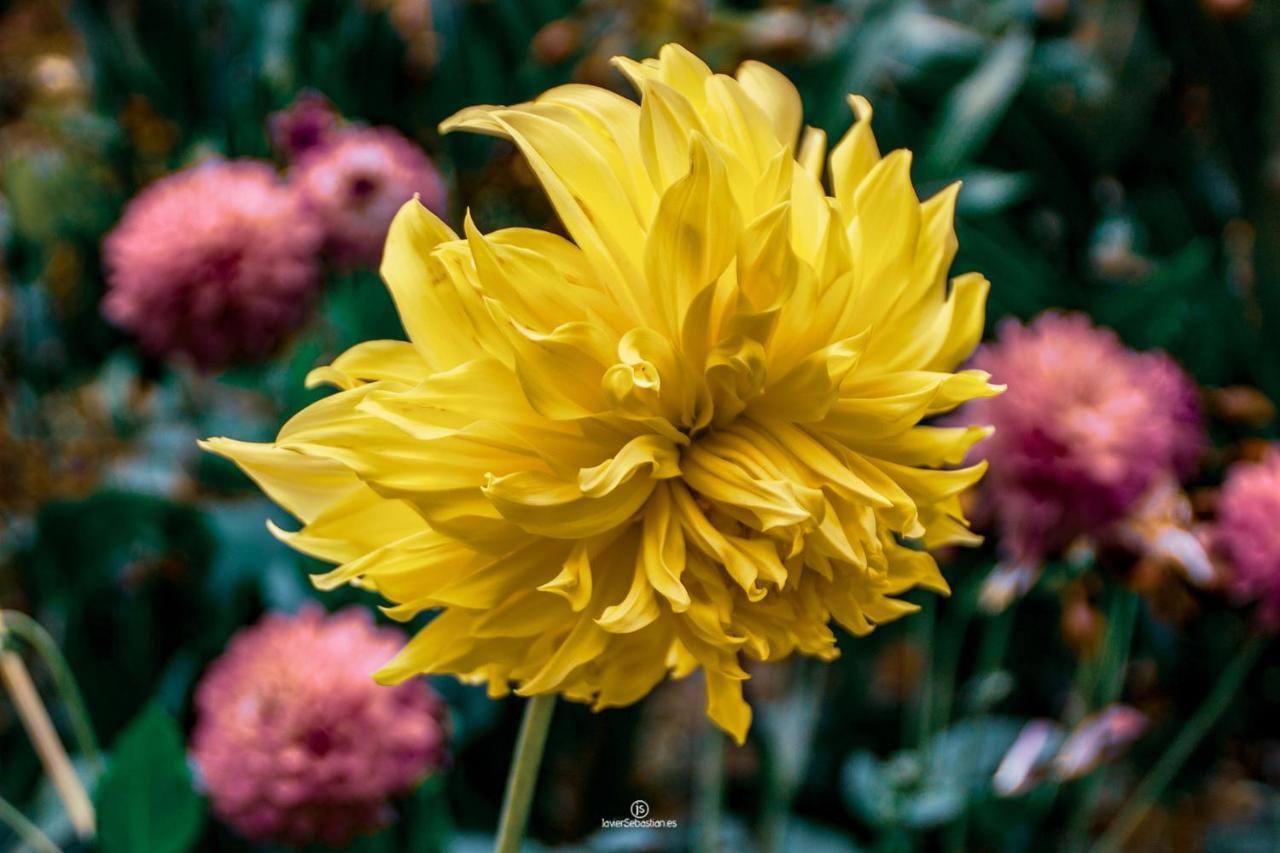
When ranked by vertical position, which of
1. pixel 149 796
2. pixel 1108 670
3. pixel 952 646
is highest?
pixel 149 796

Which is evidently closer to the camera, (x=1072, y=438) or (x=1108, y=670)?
(x=1072, y=438)

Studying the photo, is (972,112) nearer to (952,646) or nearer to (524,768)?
(952,646)

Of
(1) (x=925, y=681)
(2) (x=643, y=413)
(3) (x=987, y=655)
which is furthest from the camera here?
(3) (x=987, y=655)

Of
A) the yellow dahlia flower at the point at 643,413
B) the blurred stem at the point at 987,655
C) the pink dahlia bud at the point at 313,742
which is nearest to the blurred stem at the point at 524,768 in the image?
the yellow dahlia flower at the point at 643,413

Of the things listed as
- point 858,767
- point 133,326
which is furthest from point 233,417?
point 858,767

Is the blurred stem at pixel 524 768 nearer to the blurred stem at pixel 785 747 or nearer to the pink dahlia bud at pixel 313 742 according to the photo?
the pink dahlia bud at pixel 313 742

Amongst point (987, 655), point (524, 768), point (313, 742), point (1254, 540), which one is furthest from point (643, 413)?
point (987, 655)

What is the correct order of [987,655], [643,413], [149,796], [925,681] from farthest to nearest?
1. [987,655]
2. [925,681]
3. [149,796]
4. [643,413]

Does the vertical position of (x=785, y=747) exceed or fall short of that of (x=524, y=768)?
it falls short
